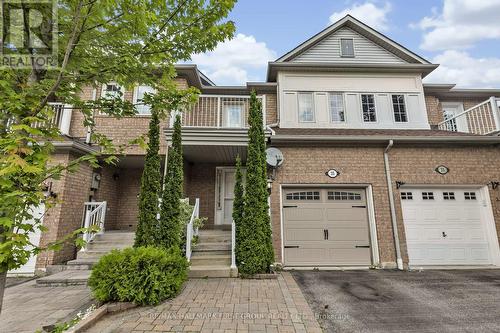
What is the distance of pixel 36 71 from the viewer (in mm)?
2760

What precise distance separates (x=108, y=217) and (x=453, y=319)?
9.53 metres

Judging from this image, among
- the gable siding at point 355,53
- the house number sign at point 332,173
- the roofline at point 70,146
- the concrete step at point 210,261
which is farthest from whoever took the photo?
the gable siding at point 355,53

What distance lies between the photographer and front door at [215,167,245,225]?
8.95 meters

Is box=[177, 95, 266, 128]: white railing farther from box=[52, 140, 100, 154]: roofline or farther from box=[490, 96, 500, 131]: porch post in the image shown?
box=[490, 96, 500, 131]: porch post

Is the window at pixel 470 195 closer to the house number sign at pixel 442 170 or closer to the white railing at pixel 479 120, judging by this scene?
the house number sign at pixel 442 170

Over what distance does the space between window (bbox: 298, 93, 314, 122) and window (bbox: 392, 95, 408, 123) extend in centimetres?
319

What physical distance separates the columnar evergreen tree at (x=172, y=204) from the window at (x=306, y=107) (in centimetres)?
526

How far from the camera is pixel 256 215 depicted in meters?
6.05

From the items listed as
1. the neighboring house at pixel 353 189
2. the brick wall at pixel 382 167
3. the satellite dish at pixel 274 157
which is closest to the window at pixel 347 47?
the neighboring house at pixel 353 189

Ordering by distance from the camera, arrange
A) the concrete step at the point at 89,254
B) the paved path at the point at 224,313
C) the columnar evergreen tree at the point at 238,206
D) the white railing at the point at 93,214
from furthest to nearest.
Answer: the white railing at the point at 93,214 < the concrete step at the point at 89,254 < the columnar evergreen tree at the point at 238,206 < the paved path at the point at 224,313

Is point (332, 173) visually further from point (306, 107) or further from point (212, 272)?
point (212, 272)

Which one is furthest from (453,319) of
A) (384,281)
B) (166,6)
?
(166,6)

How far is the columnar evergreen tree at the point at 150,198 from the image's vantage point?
523 cm

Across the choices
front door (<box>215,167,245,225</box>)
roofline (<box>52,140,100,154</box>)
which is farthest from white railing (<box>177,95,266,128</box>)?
roofline (<box>52,140,100,154</box>)
